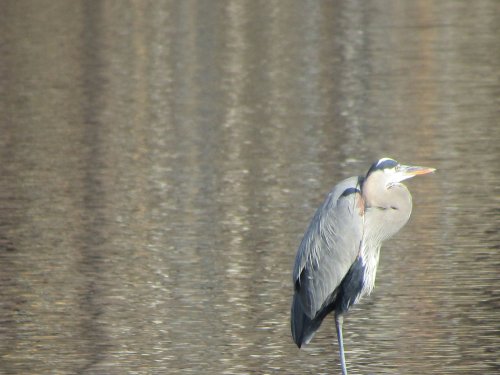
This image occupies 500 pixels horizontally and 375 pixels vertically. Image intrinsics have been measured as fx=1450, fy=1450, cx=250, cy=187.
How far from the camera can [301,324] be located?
7.20 metres

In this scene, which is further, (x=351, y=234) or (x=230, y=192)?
(x=230, y=192)

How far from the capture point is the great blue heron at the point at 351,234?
696cm

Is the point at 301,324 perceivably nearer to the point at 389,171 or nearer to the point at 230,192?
the point at 389,171

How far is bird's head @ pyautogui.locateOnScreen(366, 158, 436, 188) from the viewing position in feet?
22.7

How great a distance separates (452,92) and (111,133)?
4372 millimetres

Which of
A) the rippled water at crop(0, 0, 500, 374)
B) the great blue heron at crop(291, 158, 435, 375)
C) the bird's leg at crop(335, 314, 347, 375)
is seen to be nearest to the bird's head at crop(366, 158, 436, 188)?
the great blue heron at crop(291, 158, 435, 375)

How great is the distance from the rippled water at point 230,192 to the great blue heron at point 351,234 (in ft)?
1.83

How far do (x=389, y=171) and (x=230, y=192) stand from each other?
5464 millimetres

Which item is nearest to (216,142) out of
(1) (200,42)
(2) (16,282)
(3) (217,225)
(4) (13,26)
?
(3) (217,225)

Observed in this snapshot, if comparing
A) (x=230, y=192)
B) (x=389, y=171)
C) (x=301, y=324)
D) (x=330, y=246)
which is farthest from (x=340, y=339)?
(x=230, y=192)

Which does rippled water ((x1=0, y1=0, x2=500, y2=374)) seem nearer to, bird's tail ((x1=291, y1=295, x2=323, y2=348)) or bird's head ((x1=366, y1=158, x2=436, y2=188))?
bird's tail ((x1=291, y1=295, x2=323, y2=348))

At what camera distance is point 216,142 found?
14.8 m

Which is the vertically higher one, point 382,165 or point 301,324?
point 382,165

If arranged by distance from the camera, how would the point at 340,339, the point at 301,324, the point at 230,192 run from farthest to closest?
the point at 230,192 < the point at 301,324 < the point at 340,339
